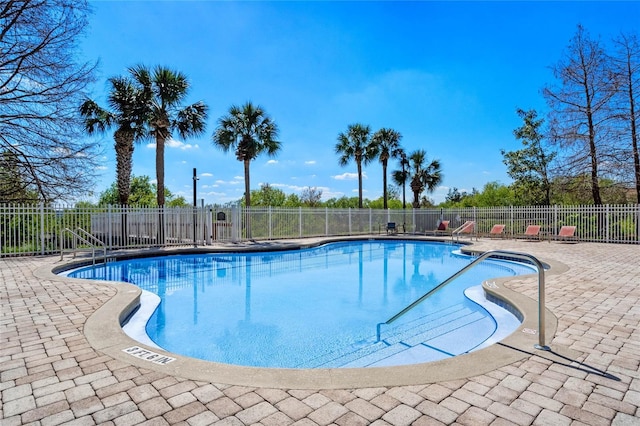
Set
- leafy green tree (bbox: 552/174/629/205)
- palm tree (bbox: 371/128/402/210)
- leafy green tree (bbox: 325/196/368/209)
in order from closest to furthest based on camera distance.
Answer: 1. leafy green tree (bbox: 552/174/629/205)
2. palm tree (bbox: 371/128/402/210)
3. leafy green tree (bbox: 325/196/368/209)

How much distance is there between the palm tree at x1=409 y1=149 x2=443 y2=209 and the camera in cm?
2481

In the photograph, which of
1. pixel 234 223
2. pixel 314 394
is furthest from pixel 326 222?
pixel 314 394

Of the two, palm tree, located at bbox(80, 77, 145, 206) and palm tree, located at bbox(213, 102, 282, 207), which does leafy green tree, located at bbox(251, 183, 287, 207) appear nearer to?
palm tree, located at bbox(213, 102, 282, 207)

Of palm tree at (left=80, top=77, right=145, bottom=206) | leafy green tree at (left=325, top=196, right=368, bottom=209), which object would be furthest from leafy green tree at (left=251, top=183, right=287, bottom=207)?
palm tree at (left=80, top=77, right=145, bottom=206)

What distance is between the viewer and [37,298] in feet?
16.0

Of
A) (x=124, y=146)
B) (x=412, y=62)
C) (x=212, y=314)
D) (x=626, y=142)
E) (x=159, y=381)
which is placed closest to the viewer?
(x=159, y=381)

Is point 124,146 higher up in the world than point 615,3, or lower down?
lower down

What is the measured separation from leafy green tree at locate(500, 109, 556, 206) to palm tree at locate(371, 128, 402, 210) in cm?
747

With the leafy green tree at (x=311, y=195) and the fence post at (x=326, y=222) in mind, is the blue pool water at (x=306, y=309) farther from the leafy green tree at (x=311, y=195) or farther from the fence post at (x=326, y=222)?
the leafy green tree at (x=311, y=195)

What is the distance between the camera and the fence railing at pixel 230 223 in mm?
10430

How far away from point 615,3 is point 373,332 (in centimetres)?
1253

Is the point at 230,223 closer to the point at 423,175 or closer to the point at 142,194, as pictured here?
the point at 423,175

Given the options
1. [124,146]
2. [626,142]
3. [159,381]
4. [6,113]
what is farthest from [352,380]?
[626,142]

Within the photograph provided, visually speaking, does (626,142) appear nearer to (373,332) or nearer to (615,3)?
(615,3)
